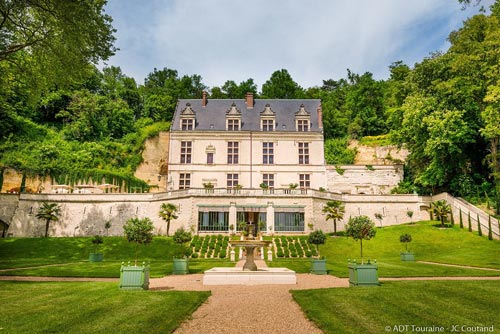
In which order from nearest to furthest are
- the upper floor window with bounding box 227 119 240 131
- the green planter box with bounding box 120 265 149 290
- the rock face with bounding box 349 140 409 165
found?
the green planter box with bounding box 120 265 149 290
the upper floor window with bounding box 227 119 240 131
the rock face with bounding box 349 140 409 165

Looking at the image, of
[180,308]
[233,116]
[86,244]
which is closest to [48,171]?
[86,244]

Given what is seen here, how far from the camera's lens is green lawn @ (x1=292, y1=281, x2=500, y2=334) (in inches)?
285

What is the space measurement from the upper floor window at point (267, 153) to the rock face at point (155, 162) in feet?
43.6

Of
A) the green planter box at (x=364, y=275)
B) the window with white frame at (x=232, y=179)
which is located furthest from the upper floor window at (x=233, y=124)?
the green planter box at (x=364, y=275)

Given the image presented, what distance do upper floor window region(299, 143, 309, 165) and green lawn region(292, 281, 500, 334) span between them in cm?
2831

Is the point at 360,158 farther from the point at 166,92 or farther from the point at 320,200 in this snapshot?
the point at 166,92

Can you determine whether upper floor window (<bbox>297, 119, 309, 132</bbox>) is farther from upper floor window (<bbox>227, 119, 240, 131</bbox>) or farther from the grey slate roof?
upper floor window (<bbox>227, 119, 240, 131</bbox>)

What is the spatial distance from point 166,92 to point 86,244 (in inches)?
1308

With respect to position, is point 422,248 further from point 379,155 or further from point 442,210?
point 379,155

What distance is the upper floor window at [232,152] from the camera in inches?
1574

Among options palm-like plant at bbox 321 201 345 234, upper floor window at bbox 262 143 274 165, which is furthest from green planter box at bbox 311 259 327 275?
upper floor window at bbox 262 143 274 165

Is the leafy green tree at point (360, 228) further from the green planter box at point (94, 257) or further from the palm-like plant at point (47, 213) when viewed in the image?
the palm-like plant at point (47, 213)

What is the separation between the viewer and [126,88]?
59.7 metres

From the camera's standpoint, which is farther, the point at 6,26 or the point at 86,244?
the point at 86,244
